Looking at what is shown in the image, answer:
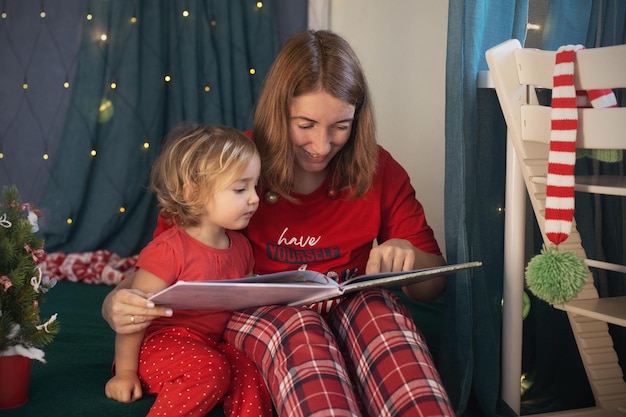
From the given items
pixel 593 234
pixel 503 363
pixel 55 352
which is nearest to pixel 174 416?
pixel 55 352

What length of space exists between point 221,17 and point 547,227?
1.60 meters

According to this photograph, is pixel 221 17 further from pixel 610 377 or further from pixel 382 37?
pixel 610 377

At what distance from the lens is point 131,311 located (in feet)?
4.17

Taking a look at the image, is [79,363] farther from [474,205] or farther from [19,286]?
[474,205]

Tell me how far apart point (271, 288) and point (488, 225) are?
1.97ft

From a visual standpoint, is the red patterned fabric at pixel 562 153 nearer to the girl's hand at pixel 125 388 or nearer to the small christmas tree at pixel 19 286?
the girl's hand at pixel 125 388

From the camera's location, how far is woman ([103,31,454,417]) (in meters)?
1.20

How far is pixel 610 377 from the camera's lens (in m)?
1.47

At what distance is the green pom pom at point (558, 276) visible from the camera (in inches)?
48.4

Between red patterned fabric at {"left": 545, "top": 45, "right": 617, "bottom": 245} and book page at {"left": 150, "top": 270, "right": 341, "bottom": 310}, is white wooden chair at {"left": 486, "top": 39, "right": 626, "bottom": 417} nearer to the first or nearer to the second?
red patterned fabric at {"left": 545, "top": 45, "right": 617, "bottom": 245}

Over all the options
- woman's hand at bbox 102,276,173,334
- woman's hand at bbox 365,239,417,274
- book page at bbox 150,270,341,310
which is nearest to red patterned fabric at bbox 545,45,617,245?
woman's hand at bbox 365,239,417,274

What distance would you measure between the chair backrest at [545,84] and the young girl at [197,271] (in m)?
0.48

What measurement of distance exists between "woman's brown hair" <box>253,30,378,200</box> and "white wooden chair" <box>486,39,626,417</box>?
29 cm

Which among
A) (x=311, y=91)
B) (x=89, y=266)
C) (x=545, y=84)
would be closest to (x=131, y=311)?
(x=311, y=91)
